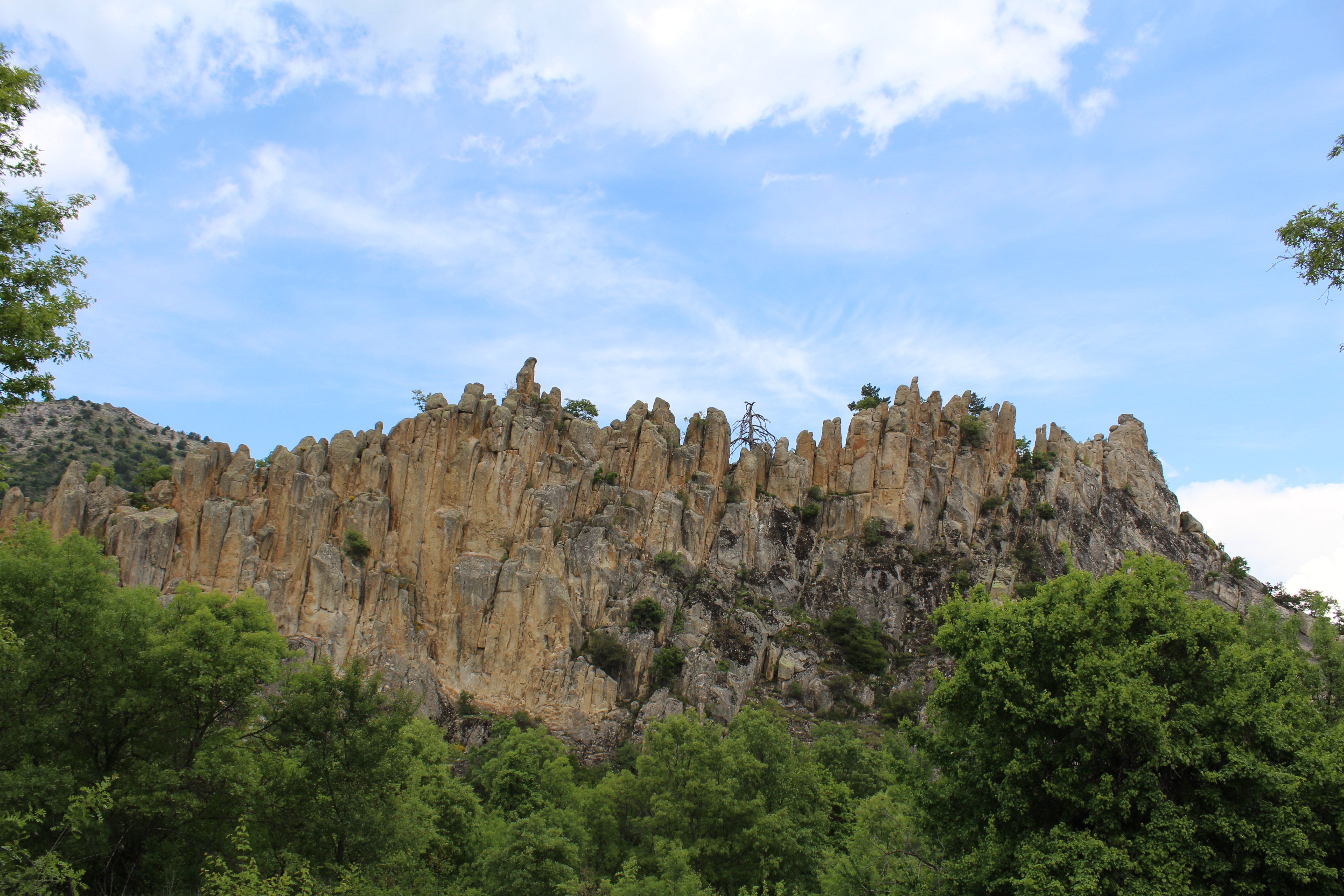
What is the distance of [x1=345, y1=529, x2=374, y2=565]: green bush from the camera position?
59.2m

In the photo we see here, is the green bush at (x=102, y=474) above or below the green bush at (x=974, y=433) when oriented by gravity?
below

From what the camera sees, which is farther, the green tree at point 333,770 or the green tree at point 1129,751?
the green tree at point 333,770

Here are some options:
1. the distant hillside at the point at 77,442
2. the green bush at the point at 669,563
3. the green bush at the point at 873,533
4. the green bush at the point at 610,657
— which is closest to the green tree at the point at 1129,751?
the green bush at the point at 610,657

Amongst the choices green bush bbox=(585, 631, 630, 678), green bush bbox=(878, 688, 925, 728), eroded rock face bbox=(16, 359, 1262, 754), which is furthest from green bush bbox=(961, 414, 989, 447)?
green bush bbox=(585, 631, 630, 678)

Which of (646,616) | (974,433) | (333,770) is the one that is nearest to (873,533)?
(974,433)

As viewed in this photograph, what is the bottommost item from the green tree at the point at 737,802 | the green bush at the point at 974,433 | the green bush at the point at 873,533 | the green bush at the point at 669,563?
the green tree at the point at 737,802

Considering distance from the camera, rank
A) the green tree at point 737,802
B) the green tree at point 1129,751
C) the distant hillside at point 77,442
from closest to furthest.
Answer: the green tree at point 1129,751, the green tree at point 737,802, the distant hillside at point 77,442

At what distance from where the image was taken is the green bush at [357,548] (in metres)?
59.2

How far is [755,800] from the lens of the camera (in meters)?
32.2

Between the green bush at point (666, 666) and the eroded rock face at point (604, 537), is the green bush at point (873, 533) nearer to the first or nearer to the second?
the eroded rock face at point (604, 537)

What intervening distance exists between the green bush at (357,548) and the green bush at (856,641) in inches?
1287

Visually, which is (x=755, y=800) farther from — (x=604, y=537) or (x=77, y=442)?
(x=77, y=442)

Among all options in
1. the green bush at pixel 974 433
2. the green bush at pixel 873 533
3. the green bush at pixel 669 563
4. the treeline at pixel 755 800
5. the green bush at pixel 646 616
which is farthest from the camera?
the green bush at pixel 974 433

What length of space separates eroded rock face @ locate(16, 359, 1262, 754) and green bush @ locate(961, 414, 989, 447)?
1.02 ft
